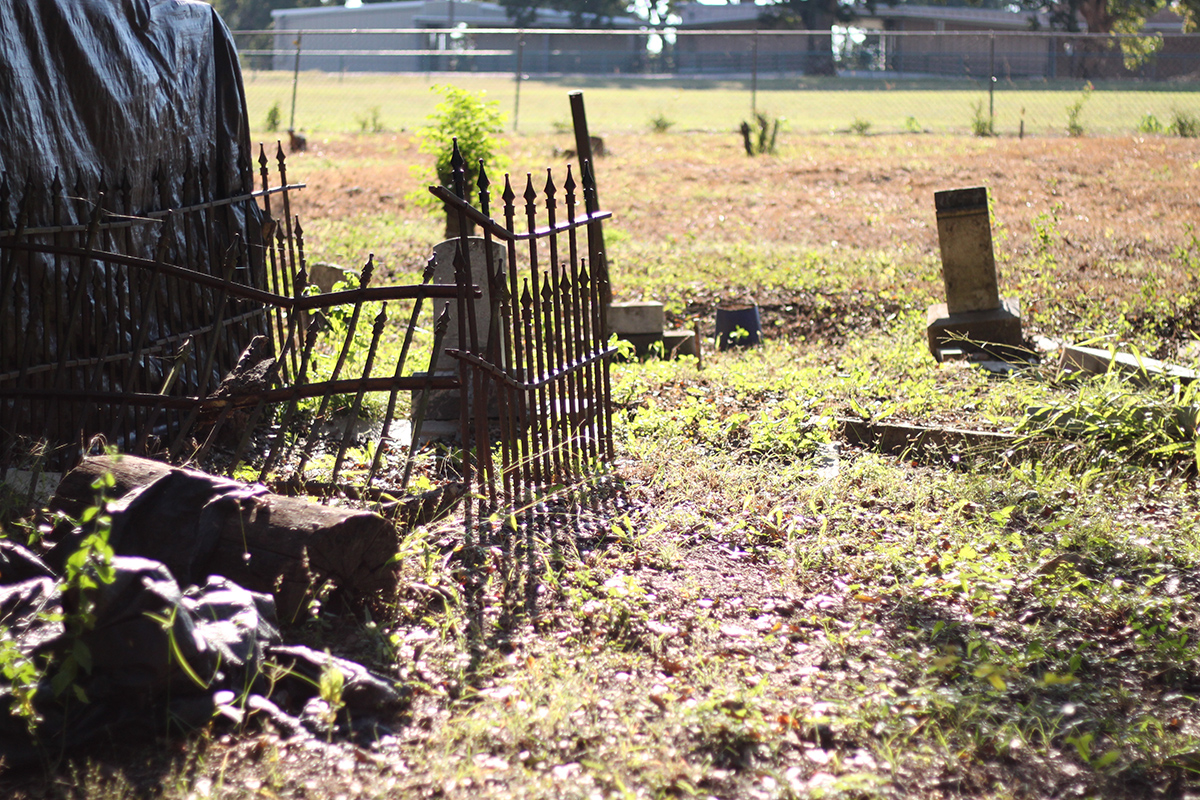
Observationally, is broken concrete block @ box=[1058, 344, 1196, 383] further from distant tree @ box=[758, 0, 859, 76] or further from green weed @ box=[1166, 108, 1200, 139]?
distant tree @ box=[758, 0, 859, 76]

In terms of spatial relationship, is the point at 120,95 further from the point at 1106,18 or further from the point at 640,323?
the point at 1106,18

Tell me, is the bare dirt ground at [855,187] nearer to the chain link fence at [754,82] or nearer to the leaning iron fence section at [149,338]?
the chain link fence at [754,82]

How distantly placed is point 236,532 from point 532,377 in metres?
1.66

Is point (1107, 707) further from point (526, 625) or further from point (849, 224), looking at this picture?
point (849, 224)

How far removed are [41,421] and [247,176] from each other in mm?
2287

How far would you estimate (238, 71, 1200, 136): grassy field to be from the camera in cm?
2522

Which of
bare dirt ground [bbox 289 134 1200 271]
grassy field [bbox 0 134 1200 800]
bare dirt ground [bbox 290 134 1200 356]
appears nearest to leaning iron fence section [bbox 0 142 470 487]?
grassy field [bbox 0 134 1200 800]

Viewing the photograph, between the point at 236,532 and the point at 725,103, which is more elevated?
the point at 725,103

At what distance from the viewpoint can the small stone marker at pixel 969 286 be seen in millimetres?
7637

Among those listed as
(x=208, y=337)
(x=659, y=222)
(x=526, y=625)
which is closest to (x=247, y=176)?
(x=208, y=337)

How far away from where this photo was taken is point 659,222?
46.1 ft

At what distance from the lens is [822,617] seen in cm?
379

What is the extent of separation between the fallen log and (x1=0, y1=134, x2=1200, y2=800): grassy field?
20 centimetres

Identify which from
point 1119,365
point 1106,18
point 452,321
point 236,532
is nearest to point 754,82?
point 1119,365
